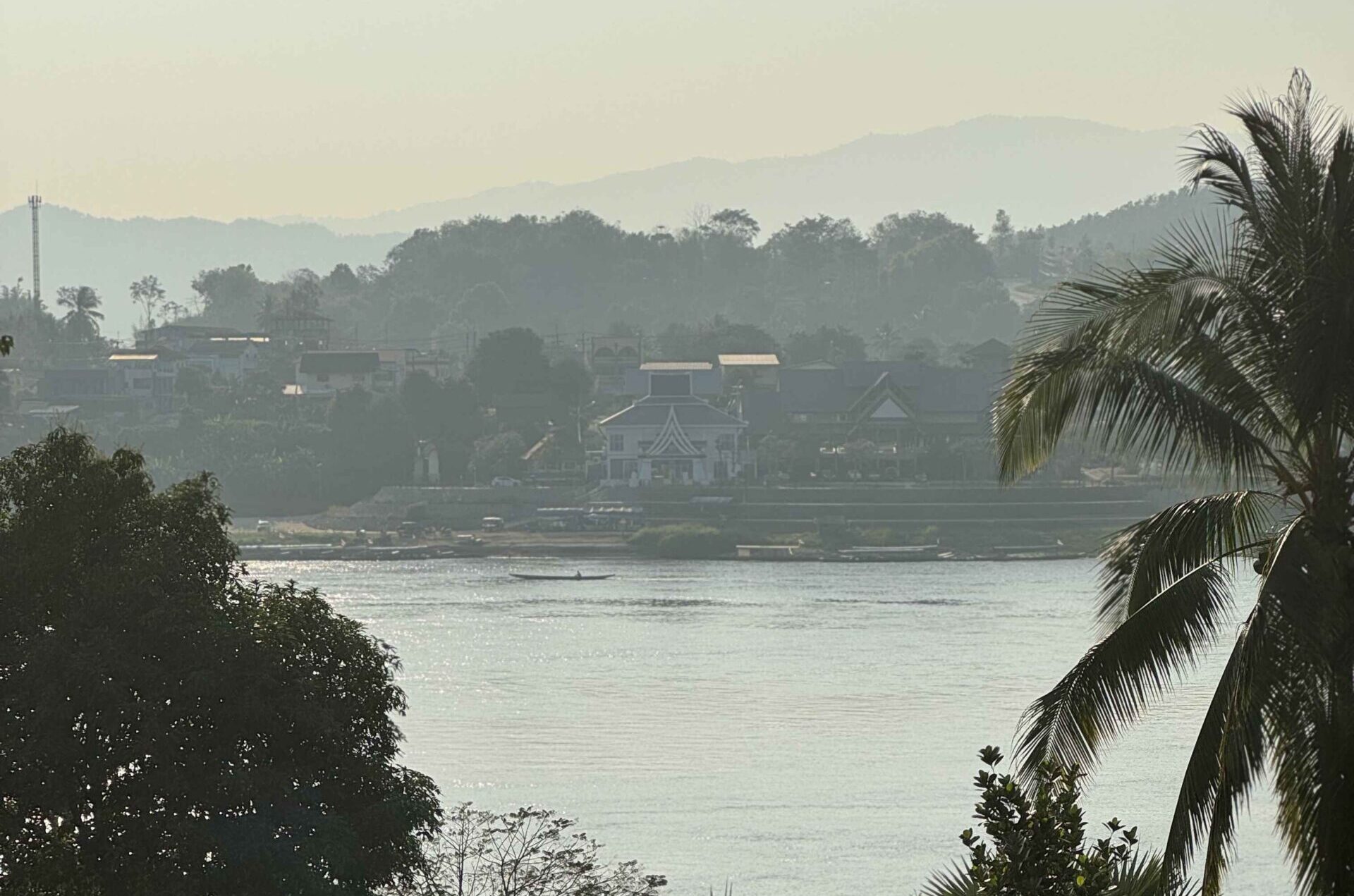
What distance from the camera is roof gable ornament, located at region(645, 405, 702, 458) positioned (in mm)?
59062

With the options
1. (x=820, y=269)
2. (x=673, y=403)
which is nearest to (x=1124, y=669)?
(x=673, y=403)

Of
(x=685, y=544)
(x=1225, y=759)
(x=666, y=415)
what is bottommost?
(x=685, y=544)

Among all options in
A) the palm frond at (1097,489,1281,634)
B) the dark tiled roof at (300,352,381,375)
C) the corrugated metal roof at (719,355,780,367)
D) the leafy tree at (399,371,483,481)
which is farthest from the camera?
the dark tiled roof at (300,352,381,375)

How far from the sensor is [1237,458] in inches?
249

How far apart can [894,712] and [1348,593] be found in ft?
69.2

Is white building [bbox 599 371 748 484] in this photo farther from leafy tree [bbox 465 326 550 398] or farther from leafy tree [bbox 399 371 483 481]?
leafy tree [bbox 465 326 550 398]

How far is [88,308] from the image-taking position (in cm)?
9038

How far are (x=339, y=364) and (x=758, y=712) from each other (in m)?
47.3

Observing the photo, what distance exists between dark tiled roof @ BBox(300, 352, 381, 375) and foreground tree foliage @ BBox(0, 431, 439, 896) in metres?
62.6

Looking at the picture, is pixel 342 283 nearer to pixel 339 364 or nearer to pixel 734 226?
pixel 734 226

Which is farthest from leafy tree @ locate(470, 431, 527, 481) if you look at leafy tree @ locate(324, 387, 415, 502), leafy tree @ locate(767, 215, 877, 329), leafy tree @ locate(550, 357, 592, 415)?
leafy tree @ locate(767, 215, 877, 329)

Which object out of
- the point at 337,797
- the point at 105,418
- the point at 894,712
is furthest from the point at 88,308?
the point at 337,797

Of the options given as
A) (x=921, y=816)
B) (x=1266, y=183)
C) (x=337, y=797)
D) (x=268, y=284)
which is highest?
(x=268, y=284)

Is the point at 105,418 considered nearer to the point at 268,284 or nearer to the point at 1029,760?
the point at 268,284
